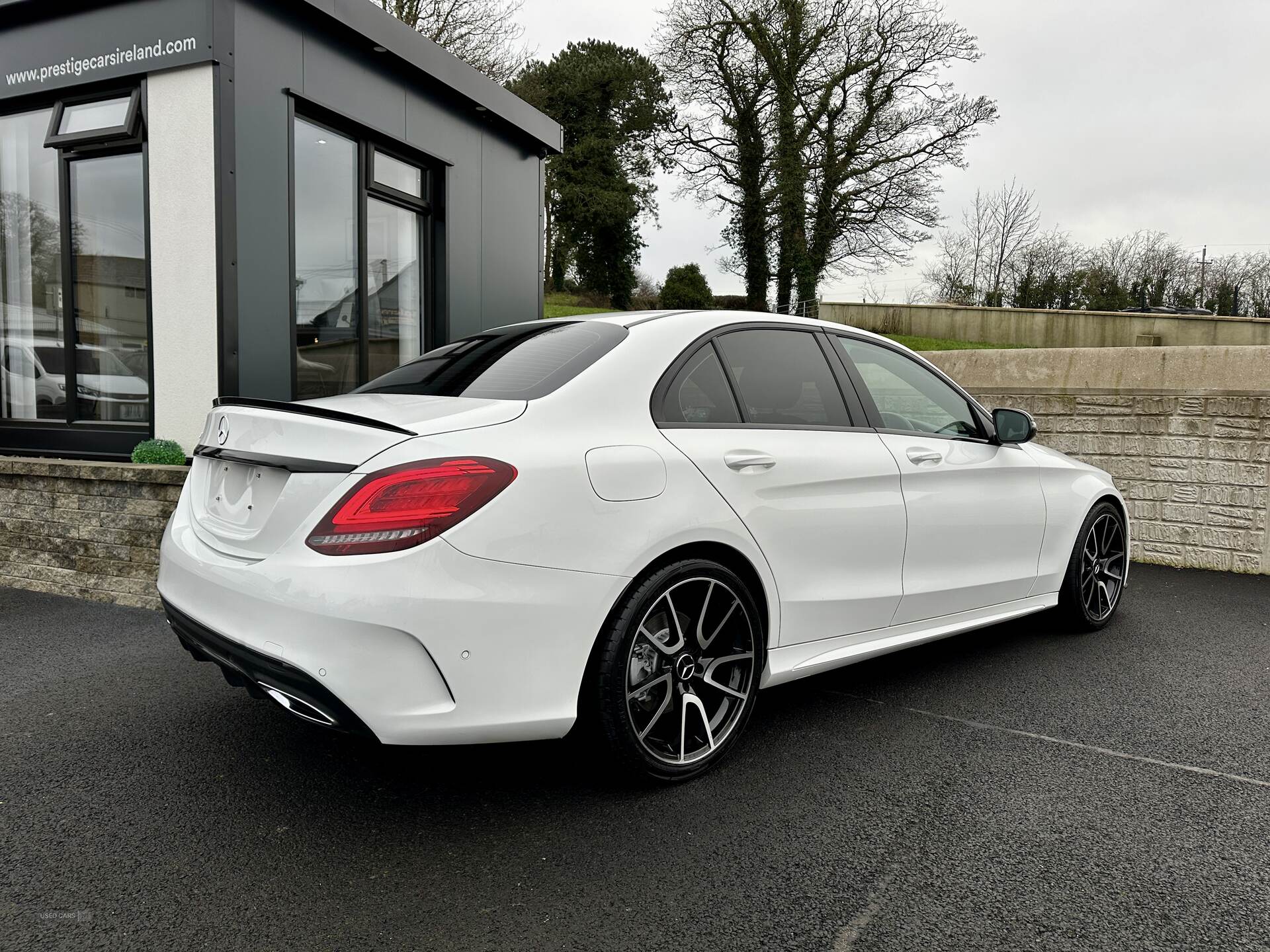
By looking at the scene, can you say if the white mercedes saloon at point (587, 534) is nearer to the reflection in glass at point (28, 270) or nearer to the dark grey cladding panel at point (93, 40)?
the dark grey cladding panel at point (93, 40)

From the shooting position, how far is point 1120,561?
16.3 feet

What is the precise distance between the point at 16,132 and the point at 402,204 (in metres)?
3.15

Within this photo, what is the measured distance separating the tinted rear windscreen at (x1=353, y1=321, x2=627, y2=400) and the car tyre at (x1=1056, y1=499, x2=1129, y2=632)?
9.82 feet

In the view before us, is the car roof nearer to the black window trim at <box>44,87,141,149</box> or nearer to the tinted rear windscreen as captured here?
the tinted rear windscreen

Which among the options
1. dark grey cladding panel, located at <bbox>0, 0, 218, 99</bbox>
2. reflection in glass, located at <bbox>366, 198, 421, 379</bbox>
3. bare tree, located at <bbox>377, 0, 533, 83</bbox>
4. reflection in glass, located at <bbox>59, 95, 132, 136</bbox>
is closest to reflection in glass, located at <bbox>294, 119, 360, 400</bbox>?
reflection in glass, located at <bbox>366, 198, 421, 379</bbox>

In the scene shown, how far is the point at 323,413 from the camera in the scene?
2600 millimetres

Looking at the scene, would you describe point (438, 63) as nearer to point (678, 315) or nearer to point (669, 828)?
point (678, 315)

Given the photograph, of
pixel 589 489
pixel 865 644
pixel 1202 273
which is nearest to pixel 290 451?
pixel 589 489

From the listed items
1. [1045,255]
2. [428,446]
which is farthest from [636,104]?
[428,446]

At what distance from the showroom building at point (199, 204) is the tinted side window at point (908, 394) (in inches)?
179

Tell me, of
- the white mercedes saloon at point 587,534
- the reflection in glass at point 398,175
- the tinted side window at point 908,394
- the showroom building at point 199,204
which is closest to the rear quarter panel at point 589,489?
the white mercedes saloon at point 587,534

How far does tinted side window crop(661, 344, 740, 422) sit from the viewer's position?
2.91 meters

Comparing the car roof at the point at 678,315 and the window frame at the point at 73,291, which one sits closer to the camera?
the car roof at the point at 678,315

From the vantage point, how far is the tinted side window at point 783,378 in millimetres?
3195
